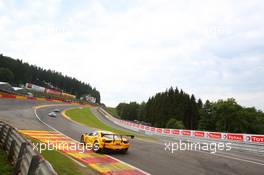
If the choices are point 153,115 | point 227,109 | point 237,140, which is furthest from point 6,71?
point 237,140

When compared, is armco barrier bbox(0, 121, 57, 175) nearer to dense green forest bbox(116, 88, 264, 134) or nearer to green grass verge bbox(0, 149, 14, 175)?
green grass verge bbox(0, 149, 14, 175)

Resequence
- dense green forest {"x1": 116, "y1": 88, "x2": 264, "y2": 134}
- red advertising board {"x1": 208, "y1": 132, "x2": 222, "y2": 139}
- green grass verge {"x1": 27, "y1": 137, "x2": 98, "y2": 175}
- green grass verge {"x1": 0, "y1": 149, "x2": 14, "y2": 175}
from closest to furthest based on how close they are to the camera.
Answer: green grass verge {"x1": 0, "y1": 149, "x2": 14, "y2": 175}
green grass verge {"x1": 27, "y1": 137, "x2": 98, "y2": 175}
red advertising board {"x1": 208, "y1": 132, "x2": 222, "y2": 139}
dense green forest {"x1": 116, "y1": 88, "x2": 264, "y2": 134}

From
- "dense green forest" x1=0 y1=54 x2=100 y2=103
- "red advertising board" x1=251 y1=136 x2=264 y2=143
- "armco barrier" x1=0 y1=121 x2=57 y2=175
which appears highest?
"dense green forest" x1=0 y1=54 x2=100 y2=103

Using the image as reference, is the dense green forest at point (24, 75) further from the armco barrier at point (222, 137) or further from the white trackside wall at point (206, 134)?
the armco barrier at point (222, 137)

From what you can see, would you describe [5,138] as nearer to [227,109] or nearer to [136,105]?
[227,109]

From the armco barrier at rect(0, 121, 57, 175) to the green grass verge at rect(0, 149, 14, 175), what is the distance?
0.16 meters

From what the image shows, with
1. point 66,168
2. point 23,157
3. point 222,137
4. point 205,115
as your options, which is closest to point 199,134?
point 222,137

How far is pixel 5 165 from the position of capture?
860cm

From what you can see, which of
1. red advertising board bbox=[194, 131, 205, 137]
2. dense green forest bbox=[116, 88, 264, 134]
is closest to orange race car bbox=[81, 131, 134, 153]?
red advertising board bbox=[194, 131, 205, 137]

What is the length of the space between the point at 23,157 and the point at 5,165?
1979 millimetres

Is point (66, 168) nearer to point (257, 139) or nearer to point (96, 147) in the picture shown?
point (96, 147)

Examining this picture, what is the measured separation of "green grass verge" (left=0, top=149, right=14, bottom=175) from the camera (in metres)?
7.86

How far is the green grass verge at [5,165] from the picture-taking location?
7.86 meters

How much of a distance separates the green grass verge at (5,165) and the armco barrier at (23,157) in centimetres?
16
